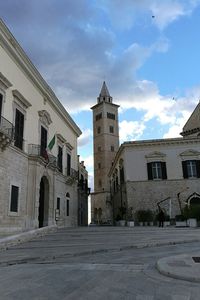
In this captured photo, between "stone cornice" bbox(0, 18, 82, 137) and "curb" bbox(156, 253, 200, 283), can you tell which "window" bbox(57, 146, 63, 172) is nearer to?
"stone cornice" bbox(0, 18, 82, 137)

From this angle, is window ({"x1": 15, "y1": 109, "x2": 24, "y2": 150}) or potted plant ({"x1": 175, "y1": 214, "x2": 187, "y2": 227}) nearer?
window ({"x1": 15, "y1": 109, "x2": 24, "y2": 150})

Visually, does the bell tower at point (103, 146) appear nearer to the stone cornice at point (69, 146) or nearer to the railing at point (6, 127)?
the stone cornice at point (69, 146)

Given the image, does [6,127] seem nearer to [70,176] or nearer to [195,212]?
[70,176]

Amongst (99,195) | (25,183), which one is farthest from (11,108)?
(99,195)

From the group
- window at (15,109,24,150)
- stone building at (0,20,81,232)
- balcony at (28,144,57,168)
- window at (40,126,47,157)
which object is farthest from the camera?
window at (40,126,47,157)

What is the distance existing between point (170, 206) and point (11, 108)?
730 inches

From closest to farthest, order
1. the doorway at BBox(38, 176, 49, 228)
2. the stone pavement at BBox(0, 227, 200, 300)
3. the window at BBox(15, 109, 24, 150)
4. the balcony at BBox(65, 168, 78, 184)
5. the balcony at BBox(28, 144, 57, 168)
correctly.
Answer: the stone pavement at BBox(0, 227, 200, 300)
the window at BBox(15, 109, 24, 150)
the balcony at BBox(28, 144, 57, 168)
the doorway at BBox(38, 176, 49, 228)
the balcony at BBox(65, 168, 78, 184)

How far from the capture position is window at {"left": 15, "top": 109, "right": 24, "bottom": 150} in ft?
61.6

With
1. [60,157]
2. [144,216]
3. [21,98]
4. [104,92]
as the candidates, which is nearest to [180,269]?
[21,98]

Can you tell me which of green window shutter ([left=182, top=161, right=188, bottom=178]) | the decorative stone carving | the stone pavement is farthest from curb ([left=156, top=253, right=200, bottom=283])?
green window shutter ([left=182, top=161, right=188, bottom=178])

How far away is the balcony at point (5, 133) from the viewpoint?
627 inches

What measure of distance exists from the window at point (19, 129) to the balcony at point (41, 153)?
122cm

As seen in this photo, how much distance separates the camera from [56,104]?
26.3 meters

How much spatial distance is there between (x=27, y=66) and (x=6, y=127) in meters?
5.77
